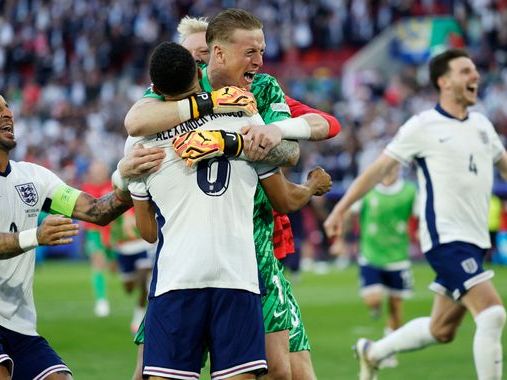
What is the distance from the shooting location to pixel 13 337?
6.65 meters

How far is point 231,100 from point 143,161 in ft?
1.68

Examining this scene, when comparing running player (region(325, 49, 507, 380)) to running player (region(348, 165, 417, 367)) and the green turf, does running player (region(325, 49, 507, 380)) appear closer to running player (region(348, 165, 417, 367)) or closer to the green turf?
the green turf

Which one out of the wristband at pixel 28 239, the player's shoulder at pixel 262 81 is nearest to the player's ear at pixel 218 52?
the player's shoulder at pixel 262 81

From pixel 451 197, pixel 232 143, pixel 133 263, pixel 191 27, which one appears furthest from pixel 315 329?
pixel 232 143

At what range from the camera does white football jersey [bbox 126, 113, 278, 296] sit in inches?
222

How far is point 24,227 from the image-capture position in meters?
6.82

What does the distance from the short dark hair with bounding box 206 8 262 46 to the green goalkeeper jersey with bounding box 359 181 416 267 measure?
877 cm

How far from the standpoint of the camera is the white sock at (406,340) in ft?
30.3

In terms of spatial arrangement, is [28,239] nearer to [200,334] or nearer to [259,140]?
[200,334]

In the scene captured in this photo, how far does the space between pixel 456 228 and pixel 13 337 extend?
3696 mm

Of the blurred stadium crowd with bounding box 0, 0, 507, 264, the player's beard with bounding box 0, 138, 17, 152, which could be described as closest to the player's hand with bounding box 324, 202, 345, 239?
the player's beard with bounding box 0, 138, 17, 152

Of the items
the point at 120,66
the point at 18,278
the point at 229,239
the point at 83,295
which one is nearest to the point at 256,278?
the point at 229,239

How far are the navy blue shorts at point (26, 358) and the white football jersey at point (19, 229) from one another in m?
0.05

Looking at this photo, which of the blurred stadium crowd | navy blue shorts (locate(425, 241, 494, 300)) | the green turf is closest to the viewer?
navy blue shorts (locate(425, 241, 494, 300))
